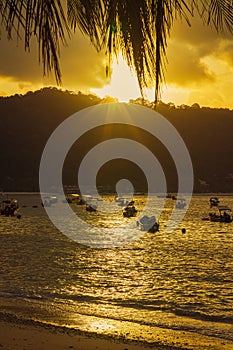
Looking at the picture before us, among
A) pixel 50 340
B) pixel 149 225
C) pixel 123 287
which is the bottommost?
pixel 123 287

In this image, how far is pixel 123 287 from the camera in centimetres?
2920

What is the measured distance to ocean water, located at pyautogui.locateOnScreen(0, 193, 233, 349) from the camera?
20.2 meters

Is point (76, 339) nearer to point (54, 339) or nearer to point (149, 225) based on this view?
point (54, 339)

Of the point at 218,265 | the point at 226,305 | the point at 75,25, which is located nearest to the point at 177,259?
the point at 218,265

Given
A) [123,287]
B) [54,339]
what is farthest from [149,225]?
[54,339]

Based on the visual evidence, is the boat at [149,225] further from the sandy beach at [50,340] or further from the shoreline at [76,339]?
the sandy beach at [50,340]

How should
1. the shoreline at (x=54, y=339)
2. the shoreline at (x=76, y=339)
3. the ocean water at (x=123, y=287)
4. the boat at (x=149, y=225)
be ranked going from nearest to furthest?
the shoreline at (x=54, y=339) → the shoreline at (x=76, y=339) → the ocean water at (x=123, y=287) → the boat at (x=149, y=225)

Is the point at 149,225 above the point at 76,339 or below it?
below

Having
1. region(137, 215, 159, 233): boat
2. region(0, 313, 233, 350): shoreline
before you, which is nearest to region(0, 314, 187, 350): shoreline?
region(0, 313, 233, 350): shoreline

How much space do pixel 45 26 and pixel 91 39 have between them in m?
0.26

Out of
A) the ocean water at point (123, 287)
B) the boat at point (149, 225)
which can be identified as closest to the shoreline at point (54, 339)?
the ocean water at point (123, 287)

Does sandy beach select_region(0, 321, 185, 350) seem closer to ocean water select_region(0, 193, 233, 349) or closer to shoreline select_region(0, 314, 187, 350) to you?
shoreline select_region(0, 314, 187, 350)

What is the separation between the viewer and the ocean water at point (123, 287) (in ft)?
66.2

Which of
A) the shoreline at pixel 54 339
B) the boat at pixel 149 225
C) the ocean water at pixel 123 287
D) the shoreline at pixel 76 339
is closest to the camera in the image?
the shoreline at pixel 54 339
